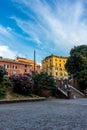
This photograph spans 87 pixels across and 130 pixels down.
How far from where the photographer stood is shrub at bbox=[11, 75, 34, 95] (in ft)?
90.0

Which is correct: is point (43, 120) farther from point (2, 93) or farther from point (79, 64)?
point (79, 64)

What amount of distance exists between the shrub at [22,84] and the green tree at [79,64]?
2014 cm

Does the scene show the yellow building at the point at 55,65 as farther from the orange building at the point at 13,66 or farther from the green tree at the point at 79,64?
the green tree at the point at 79,64

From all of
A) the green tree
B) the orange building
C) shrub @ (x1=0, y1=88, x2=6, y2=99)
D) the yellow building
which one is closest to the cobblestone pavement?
shrub @ (x1=0, y1=88, x2=6, y2=99)

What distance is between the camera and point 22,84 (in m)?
27.3

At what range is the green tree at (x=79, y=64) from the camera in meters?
47.0

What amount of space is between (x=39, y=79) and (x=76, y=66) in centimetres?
2552

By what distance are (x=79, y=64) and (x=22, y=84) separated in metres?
29.8

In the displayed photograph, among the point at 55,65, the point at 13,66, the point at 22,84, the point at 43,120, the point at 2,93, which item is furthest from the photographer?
the point at 55,65

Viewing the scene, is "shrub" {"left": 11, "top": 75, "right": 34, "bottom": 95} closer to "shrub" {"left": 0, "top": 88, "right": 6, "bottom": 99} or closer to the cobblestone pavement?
"shrub" {"left": 0, "top": 88, "right": 6, "bottom": 99}

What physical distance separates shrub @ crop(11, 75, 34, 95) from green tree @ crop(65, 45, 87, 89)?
2014 centimetres

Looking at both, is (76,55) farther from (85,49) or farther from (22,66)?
(22,66)

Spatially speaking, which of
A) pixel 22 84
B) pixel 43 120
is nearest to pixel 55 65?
pixel 22 84

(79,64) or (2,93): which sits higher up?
(79,64)
